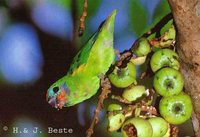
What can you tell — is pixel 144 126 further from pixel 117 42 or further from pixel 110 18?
pixel 117 42

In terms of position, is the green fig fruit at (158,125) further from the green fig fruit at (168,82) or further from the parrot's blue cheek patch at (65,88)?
the parrot's blue cheek patch at (65,88)

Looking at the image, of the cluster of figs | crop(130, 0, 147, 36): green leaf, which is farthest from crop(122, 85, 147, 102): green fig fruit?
crop(130, 0, 147, 36): green leaf

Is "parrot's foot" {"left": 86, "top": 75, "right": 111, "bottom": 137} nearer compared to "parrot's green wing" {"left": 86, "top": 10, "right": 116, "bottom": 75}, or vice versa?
"parrot's foot" {"left": 86, "top": 75, "right": 111, "bottom": 137}

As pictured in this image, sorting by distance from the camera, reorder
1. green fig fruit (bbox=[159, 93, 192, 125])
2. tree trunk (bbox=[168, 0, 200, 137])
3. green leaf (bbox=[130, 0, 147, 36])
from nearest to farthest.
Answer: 1. tree trunk (bbox=[168, 0, 200, 137])
2. green fig fruit (bbox=[159, 93, 192, 125])
3. green leaf (bbox=[130, 0, 147, 36])

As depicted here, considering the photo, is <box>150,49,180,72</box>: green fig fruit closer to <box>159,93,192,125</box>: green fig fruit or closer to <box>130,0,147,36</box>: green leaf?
<box>159,93,192,125</box>: green fig fruit

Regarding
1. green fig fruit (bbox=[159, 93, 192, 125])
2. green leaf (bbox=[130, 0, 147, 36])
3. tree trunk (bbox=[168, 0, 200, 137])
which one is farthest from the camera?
green leaf (bbox=[130, 0, 147, 36])

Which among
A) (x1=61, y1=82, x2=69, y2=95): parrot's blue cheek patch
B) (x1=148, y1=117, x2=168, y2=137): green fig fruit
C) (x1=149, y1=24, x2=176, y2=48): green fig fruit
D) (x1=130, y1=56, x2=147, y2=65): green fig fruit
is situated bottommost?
(x1=148, y1=117, x2=168, y2=137): green fig fruit

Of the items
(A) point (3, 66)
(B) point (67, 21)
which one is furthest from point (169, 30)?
(A) point (3, 66)
